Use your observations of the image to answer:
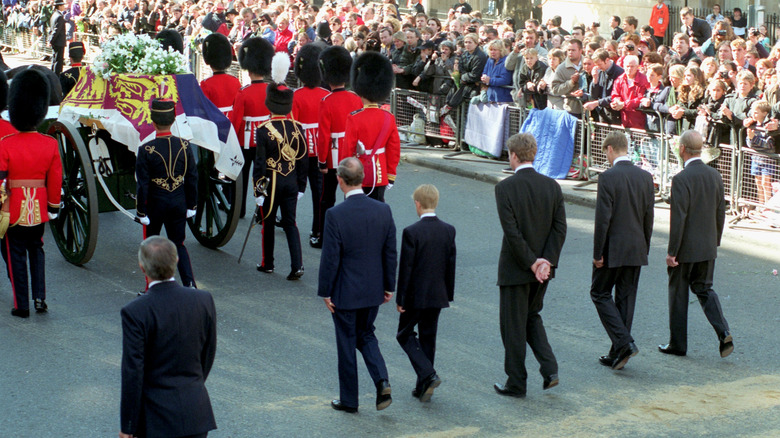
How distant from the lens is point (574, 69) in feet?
44.0

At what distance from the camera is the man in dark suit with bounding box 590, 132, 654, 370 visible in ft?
22.8

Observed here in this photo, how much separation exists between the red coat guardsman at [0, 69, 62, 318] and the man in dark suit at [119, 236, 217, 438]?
3.48 meters

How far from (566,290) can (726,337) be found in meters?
1.82

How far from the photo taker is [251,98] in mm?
10203

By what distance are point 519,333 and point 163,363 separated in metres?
2.50

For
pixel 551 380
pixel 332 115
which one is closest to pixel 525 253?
pixel 551 380

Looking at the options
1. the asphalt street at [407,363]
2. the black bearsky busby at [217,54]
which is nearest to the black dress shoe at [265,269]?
the asphalt street at [407,363]

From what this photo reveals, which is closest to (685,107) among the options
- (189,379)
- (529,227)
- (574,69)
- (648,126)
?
(648,126)

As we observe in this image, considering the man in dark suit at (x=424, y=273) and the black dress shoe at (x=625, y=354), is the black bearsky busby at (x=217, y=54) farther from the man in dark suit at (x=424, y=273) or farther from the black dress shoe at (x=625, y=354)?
the black dress shoe at (x=625, y=354)

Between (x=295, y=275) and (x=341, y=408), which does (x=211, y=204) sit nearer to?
(x=295, y=275)

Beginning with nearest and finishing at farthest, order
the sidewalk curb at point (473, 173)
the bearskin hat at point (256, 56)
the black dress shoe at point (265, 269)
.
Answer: the black dress shoe at point (265, 269) < the bearskin hat at point (256, 56) < the sidewalk curb at point (473, 173)

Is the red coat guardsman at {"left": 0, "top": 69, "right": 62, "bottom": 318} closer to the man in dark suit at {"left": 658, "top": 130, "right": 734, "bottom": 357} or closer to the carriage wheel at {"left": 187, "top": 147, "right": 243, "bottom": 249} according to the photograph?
the carriage wheel at {"left": 187, "top": 147, "right": 243, "bottom": 249}

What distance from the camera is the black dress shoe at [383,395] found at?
6.15m

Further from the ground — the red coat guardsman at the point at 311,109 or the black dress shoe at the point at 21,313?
the red coat guardsman at the point at 311,109
